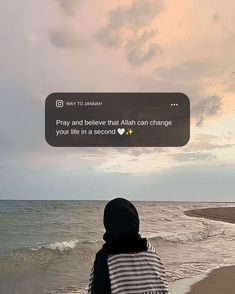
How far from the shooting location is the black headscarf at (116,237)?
1.14 m

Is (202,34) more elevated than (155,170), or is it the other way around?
(202,34)

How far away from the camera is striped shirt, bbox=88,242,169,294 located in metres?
1.16

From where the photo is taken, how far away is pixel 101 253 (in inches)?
46.4

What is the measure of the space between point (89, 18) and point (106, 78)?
250 mm

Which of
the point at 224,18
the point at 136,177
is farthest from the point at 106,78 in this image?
the point at 224,18

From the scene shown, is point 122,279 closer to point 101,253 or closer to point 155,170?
point 101,253

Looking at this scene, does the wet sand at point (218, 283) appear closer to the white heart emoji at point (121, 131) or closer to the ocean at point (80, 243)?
the ocean at point (80, 243)

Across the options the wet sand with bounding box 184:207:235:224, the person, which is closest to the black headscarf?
the person

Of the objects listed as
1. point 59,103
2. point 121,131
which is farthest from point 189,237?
point 59,103

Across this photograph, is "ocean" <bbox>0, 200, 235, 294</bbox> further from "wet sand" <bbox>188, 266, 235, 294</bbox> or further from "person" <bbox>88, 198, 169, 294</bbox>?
"person" <bbox>88, 198, 169, 294</bbox>

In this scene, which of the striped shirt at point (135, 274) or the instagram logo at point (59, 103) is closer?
the striped shirt at point (135, 274)

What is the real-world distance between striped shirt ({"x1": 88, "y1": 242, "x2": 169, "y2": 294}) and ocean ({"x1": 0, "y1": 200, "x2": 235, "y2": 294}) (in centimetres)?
103
